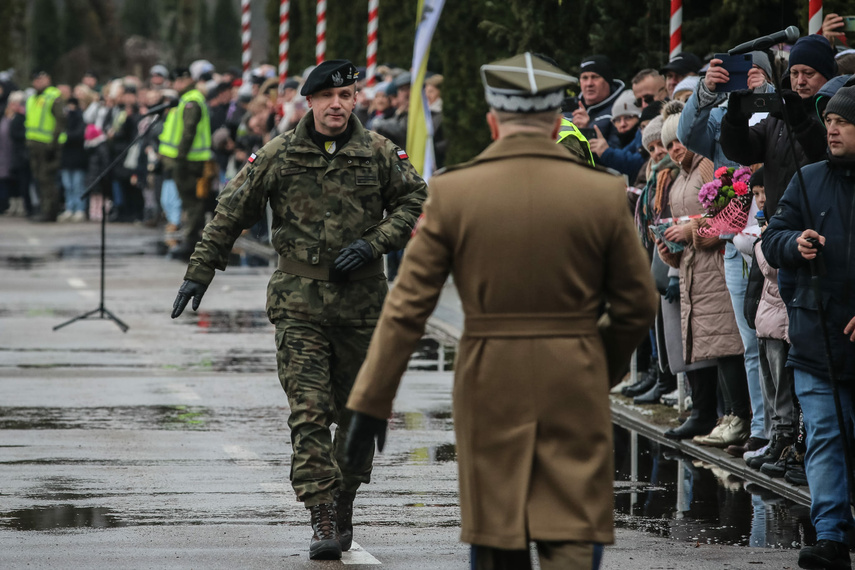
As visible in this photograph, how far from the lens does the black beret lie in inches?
300

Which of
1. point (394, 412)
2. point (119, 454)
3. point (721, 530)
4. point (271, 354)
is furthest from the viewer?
point (271, 354)

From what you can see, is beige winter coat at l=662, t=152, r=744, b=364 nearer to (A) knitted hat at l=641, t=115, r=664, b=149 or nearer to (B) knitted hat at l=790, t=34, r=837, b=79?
(A) knitted hat at l=641, t=115, r=664, b=149

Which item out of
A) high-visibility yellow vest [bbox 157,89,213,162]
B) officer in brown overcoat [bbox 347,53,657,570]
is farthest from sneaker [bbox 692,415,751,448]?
high-visibility yellow vest [bbox 157,89,213,162]

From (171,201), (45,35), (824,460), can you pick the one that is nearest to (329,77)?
(824,460)

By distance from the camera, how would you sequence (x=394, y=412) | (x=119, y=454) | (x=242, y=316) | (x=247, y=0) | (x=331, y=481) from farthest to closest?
1. (x=247, y=0)
2. (x=242, y=316)
3. (x=394, y=412)
4. (x=119, y=454)
5. (x=331, y=481)

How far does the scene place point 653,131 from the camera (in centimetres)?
1082

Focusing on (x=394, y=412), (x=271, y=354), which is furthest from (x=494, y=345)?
(x=271, y=354)

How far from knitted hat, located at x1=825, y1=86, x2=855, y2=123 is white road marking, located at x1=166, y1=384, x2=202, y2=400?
623cm

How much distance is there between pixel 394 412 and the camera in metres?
11.7

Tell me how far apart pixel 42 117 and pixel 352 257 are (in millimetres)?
25381

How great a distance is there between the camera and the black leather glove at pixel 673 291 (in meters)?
10.7

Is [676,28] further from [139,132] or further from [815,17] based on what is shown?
[139,132]

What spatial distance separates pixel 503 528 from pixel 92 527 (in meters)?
3.42

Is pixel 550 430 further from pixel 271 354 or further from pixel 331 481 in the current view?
pixel 271 354
